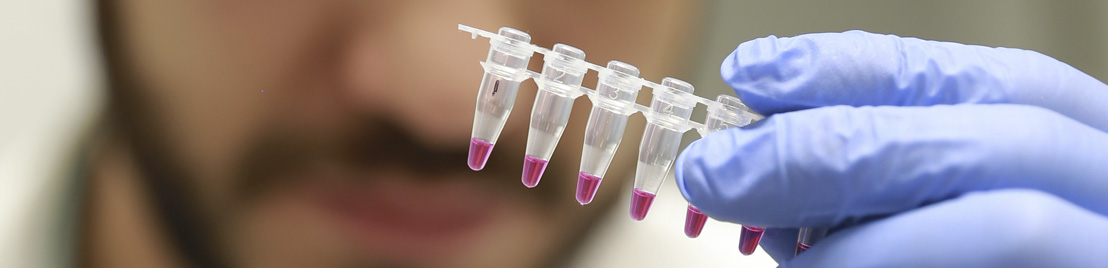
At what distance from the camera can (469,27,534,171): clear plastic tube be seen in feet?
2.46

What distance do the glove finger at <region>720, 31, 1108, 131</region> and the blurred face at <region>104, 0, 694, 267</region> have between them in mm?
472

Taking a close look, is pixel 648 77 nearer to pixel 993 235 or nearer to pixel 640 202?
pixel 640 202

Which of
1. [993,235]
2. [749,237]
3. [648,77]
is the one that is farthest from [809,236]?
[648,77]

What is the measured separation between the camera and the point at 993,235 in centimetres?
63

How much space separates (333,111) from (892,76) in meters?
0.78

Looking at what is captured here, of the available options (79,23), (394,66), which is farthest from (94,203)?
(394,66)

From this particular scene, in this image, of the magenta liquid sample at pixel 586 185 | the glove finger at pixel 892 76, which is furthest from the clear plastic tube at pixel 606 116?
the glove finger at pixel 892 76

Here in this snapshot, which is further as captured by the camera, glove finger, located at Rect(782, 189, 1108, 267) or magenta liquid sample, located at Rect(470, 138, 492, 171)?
magenta liquid sample, located at Rect(470, 138, 492, 171)

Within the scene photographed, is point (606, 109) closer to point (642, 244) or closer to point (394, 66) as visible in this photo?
point (394, 66)

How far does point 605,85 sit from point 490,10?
0.39 m

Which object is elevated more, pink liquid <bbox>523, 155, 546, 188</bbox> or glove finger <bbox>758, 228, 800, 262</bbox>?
pink liquid <bbox>523, 155, 546, 188</bbox>

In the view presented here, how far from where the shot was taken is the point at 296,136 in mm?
1087

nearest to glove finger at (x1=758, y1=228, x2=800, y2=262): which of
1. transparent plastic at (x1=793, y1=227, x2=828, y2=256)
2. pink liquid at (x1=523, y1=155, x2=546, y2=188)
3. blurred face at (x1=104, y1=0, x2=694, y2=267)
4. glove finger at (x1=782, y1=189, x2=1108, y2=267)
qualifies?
transparent plastic at (x1=793, y1=227, x2=828, y2=256)

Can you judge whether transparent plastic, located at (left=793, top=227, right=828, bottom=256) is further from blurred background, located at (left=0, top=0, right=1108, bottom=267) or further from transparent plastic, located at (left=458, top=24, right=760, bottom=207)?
blurred background, located at (left=0, top=0, right=1108, bottom=267)
